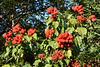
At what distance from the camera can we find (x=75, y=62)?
2.80 metres

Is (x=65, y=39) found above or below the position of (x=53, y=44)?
above

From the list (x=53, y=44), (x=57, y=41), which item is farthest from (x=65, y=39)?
→ (x=53, y=44)

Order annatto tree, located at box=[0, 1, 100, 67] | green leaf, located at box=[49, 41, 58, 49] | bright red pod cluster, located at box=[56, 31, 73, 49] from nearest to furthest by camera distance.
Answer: bright red pod cluster, located at box=[56, 31, 73, 49]
annatto tree, located at box=[0, 1, 100, 67]
green leaf, located at box=[49, 41, 58, 49]

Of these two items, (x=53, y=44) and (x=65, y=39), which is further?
(x=53, y=44)

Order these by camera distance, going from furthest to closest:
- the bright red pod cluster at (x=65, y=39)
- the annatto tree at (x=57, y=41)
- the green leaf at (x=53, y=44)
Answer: the green leaf at (x=53, y=44) < the annatto tree at (x=57, y=41) < the bright red pod cluster at (x=65, y=39)

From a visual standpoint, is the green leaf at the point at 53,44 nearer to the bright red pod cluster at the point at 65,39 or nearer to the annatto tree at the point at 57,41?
the annatto tree at the point at 57,41

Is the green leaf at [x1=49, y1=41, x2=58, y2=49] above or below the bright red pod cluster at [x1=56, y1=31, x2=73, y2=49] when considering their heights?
below

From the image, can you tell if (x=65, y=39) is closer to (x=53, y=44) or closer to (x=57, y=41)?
(x=57, y=41)

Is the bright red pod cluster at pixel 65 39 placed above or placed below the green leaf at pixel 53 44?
above

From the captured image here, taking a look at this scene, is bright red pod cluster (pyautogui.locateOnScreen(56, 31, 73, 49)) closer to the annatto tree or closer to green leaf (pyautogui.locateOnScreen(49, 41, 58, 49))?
the annatto tree

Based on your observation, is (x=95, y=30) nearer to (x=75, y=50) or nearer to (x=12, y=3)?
(x=75, y=50)

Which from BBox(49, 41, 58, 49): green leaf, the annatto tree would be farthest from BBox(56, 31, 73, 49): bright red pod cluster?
BBox(49, 41, 58, 49): green leaf

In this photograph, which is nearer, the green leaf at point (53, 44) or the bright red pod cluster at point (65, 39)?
the bright red pod cluster at point (65, 39)

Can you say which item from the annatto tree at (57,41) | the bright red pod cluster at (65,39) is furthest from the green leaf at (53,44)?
the bright red pod cluster at (65,39)
